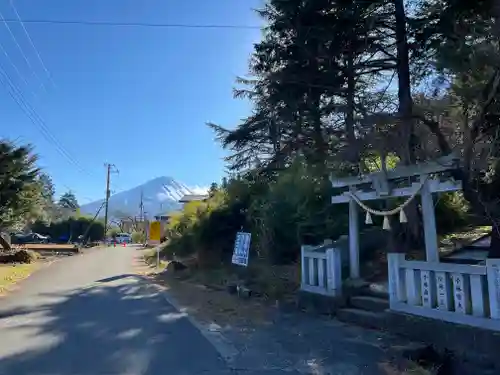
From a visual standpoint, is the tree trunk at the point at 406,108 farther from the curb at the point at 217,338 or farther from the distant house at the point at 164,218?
the distant house at the point at 164,218

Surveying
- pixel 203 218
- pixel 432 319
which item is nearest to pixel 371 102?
pixel 432 319

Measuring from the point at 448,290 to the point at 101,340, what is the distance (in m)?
5.02

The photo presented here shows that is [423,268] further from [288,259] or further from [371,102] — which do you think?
[288,259]

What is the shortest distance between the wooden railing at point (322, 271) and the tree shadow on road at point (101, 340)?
2533 millimetres

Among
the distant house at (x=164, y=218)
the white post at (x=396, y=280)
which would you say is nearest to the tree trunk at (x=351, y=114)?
the white post at (x=396, y=280)

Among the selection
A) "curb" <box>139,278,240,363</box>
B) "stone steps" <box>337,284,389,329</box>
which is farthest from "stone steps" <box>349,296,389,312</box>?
"curb" <box>139,278,240,363</box>

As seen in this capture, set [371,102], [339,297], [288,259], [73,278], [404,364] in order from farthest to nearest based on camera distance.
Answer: [73,278] → [288,259] → [371,102] → [339,297] → [404,364]

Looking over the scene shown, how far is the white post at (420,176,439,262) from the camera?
661 cm

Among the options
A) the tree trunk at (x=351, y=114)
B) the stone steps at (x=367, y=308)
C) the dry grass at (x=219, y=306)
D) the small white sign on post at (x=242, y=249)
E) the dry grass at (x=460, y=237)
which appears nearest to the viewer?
the stone steps at (x=367, y=308)

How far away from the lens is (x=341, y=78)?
10758 mm

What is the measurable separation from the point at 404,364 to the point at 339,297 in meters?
2.91

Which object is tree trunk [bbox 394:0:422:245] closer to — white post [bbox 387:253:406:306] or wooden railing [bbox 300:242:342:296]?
wooden railing [bbox 300:242:342:296]

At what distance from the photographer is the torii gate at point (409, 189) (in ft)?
21.7

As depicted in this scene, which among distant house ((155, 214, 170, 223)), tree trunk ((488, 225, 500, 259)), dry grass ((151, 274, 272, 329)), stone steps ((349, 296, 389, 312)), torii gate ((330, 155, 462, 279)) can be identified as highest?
distant house ((155, 214, 170, 223))
